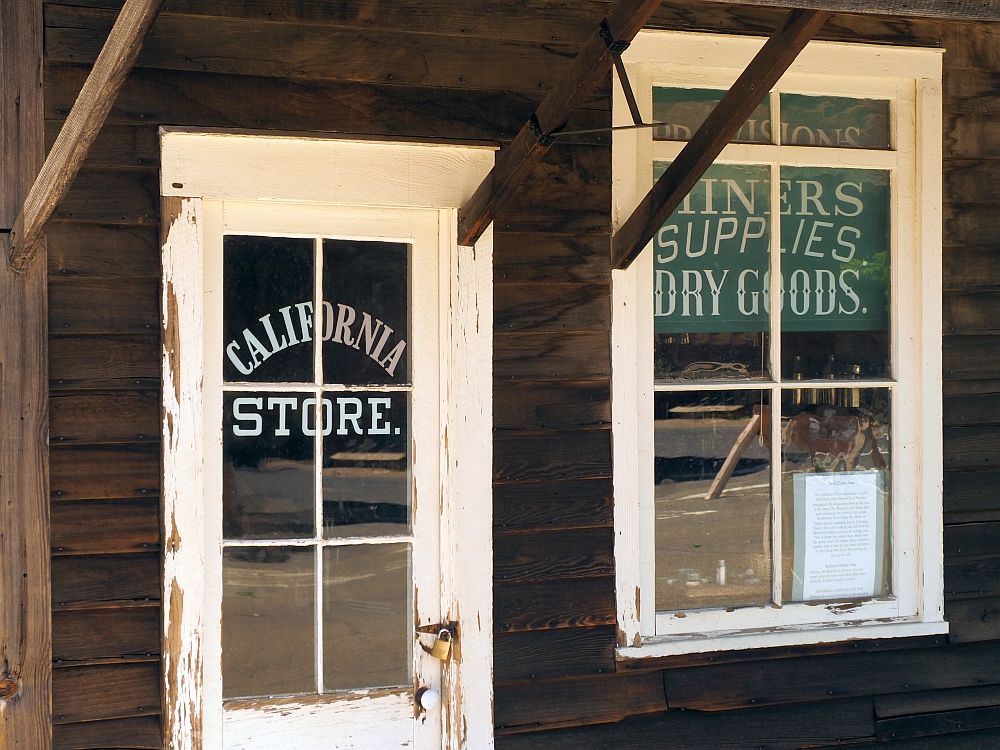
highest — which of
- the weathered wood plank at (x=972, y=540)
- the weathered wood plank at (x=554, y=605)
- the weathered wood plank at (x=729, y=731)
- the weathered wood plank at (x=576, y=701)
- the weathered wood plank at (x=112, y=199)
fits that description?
the weathered wood plank at (x=112, y=199)

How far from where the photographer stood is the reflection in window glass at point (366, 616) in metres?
3.09

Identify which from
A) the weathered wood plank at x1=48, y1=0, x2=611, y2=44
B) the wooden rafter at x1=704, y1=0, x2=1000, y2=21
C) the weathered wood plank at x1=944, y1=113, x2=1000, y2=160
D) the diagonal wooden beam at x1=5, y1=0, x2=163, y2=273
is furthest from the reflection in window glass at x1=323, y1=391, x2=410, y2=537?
the weathered wood plank at x1=944, y1=113, x2=1000, y2=160

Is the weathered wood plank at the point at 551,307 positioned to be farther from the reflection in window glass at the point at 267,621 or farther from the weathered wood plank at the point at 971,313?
the weathered wood plank at the point at 971,313

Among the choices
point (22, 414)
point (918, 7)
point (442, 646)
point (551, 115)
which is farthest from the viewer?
point (442, 646)

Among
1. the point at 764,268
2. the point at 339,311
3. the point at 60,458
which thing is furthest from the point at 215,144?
the point at 764,268

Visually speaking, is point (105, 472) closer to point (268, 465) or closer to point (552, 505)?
point (268, 465)

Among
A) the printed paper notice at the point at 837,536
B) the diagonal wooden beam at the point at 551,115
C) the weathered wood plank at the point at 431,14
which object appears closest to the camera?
the diagonal wooden beam at the point at 551,115

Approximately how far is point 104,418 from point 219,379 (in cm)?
31

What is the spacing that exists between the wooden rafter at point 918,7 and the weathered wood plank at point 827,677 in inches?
77.0

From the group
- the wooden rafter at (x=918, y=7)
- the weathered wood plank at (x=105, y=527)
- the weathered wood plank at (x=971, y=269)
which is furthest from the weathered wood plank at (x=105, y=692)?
the weathered wood plank at (x=971, y=269)

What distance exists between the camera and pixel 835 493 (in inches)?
136

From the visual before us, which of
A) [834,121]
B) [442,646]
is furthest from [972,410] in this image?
[442,646]

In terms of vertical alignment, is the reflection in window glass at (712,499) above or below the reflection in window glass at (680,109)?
below

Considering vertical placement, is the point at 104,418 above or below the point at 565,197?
below
